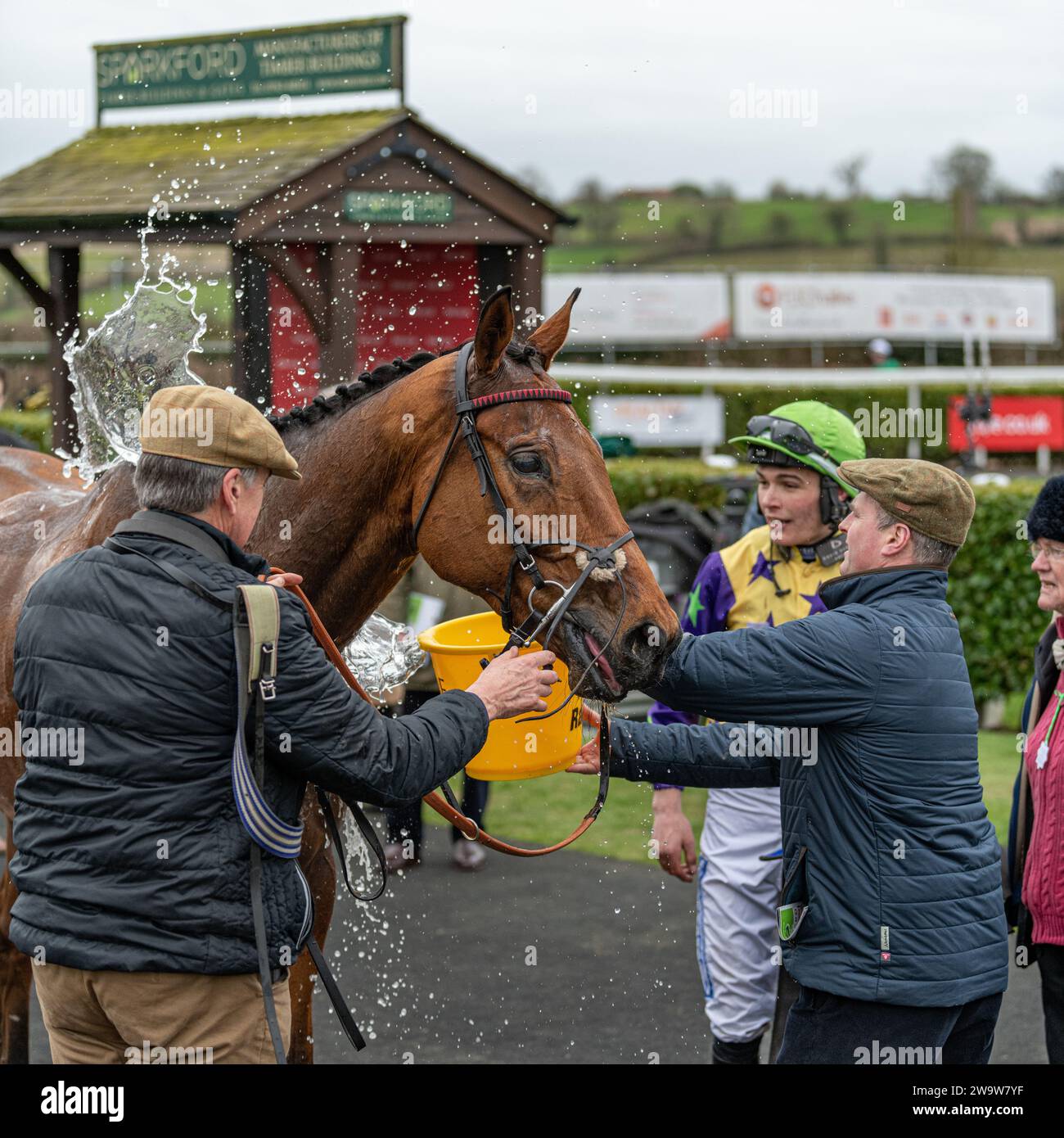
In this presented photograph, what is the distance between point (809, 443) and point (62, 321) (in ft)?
18.5

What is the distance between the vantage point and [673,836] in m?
3.96

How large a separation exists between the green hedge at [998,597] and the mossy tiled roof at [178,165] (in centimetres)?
352

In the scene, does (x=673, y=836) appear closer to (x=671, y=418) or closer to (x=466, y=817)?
(x=466, y=817)

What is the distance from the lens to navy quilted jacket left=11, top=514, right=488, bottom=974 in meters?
2.27

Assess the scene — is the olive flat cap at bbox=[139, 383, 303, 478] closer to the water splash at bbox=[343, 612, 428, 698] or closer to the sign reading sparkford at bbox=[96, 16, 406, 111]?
the water splash at bbox=[343, 612, 428, 698]

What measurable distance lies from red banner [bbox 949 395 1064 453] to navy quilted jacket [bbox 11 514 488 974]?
2438 cm

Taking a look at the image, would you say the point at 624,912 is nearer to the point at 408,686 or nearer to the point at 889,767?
the point at 408,686

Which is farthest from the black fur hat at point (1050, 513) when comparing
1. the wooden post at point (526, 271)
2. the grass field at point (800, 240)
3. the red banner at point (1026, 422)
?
the grass field at point (800, 240)

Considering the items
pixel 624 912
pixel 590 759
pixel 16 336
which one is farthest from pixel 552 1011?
pixel 16 336

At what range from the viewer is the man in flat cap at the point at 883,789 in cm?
281

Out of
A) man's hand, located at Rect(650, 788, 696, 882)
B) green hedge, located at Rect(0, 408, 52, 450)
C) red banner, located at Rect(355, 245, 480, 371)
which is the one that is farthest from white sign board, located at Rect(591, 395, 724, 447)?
man's hand, located at Rect(650, 788, 696, 882)

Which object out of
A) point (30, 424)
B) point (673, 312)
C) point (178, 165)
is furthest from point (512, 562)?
point (673, 312)

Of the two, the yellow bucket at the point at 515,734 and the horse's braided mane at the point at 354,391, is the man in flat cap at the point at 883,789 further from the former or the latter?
the horse's braided mane at the point at 354,391

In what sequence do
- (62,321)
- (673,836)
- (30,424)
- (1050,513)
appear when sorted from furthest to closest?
(30,424) → (62,321) → (673,836) → (1050,513)
